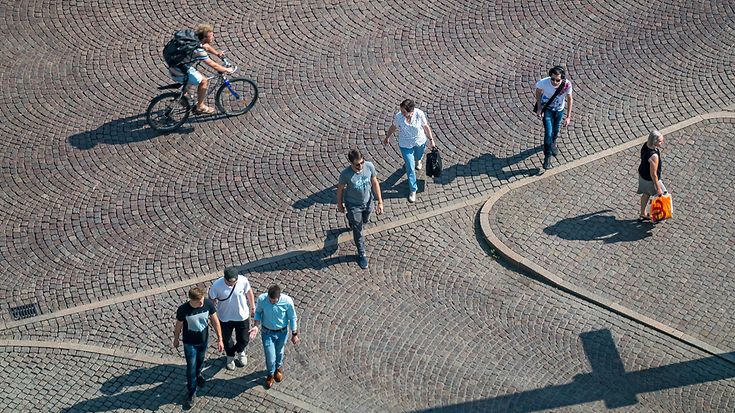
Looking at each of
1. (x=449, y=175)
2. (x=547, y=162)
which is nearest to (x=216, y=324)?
(x=449, y=175)

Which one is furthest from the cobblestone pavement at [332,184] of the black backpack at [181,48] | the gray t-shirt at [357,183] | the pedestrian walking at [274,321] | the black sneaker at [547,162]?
the black backpack at [181,48]

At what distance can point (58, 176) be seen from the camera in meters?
18.0

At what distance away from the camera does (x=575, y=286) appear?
15945 millimetres

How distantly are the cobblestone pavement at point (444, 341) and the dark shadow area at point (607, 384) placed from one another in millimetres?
14

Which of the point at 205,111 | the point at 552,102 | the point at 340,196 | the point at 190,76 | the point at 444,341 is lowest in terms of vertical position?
the point at 444,341

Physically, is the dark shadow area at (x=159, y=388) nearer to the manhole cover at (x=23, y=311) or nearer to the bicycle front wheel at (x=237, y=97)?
the manhole cover at (x=23, y=311)

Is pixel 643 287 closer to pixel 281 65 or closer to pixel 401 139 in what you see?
pixel 401 139

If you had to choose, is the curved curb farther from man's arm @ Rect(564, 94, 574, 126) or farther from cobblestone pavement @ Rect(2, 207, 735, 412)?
man's arm @ Rect(564, 94, 574, 126)

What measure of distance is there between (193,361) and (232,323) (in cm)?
69

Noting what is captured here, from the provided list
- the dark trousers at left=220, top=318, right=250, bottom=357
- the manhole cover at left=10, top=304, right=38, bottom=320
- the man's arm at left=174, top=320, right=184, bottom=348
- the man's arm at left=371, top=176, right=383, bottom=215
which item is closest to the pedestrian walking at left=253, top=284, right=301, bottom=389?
the dark trousers at left=220, top=318, right=250, bottom=357

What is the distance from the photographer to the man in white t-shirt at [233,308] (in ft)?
46.2

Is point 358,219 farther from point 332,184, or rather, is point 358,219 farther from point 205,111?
point 205,111

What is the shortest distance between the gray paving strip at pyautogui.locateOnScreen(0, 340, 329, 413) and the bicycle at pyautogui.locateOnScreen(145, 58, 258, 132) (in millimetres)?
4563

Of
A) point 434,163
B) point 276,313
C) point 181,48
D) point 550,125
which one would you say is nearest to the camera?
point 276,313
